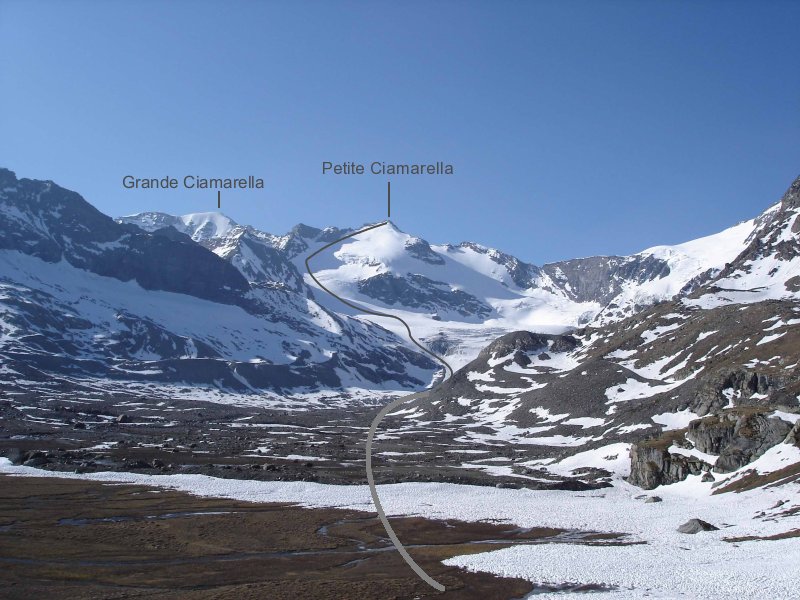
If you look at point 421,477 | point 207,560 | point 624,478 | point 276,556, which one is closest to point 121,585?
point 207,560

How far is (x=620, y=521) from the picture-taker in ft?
282

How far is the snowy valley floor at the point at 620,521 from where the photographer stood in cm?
5300

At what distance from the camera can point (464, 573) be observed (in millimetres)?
58438

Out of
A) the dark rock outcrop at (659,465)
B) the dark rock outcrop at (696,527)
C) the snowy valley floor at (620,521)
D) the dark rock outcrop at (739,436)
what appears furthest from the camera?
the dark rock outcrop at (659,465)

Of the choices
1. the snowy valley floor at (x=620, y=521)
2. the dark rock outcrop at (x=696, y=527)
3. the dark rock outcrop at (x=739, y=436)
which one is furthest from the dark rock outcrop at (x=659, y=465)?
the dark rock outcrop at (x=696, y=527)

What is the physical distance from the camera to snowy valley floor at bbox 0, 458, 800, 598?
53000 mm

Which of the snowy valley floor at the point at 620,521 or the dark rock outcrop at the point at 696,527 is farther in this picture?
the dark rock outcrop at the point at 696,527

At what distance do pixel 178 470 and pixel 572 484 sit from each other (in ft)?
246

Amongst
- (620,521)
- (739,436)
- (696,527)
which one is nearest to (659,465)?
(739,436)

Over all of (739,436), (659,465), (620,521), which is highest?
(739,436)

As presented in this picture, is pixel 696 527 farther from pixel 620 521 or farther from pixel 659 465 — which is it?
pixel 659 465

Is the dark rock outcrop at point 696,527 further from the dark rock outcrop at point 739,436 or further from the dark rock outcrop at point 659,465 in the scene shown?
the dark rock outcrop at point 659,465

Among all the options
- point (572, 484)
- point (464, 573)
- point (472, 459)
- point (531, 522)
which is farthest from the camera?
point (472, 459)

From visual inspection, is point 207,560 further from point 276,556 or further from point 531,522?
point 531,522
